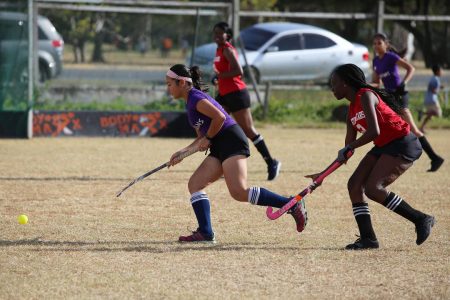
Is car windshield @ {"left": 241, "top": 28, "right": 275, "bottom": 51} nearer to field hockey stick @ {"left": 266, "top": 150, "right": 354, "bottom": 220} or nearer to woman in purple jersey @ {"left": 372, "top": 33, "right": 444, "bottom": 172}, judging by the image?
woman in purple jersey @ {"left": 372, "top": 33, "right": 444, "bottom": 172}

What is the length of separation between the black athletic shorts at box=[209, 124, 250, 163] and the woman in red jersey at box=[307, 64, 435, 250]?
2.12ft

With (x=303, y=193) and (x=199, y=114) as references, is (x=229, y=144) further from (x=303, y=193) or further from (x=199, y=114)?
(x=303, y=193)

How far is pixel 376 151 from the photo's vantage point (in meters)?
7.18

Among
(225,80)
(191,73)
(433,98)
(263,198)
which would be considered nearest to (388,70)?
(225,80)

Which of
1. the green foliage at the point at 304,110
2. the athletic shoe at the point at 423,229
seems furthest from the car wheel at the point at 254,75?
the athletic shoe at the point at 423,229

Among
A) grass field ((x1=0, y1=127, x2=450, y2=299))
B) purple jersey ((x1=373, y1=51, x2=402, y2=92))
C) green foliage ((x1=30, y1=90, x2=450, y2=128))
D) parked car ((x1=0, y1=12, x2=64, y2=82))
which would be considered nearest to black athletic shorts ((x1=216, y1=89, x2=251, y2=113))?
grass field ((x1=0, y1=127, x2=450, y2=299))

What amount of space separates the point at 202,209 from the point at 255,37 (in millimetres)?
13551

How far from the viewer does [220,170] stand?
23.9 ft

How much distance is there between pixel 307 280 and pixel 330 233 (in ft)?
6.13

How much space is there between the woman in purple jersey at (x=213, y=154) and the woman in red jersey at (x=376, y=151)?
0.54m

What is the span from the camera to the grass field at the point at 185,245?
589 cm

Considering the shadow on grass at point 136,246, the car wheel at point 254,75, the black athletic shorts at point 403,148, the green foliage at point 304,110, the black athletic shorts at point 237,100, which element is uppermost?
the black athletic shorts at point 403,148

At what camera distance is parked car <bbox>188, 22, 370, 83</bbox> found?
780 inches

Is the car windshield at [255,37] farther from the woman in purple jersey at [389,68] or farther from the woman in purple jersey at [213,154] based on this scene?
the woman in purple jersey at [213,154]
